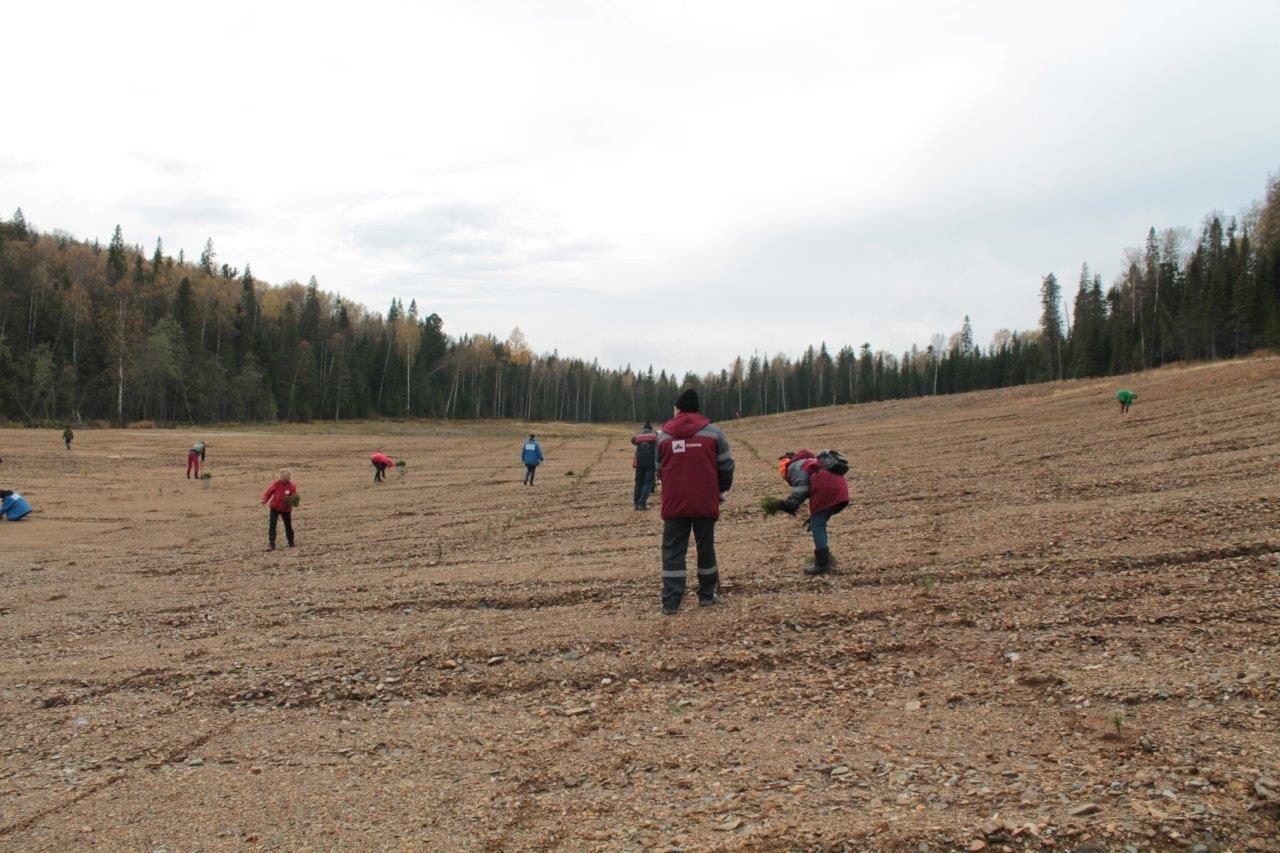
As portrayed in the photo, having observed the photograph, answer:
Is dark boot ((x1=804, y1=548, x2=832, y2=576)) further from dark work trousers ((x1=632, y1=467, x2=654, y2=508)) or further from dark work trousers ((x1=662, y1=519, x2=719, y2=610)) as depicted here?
dark work trousers ((x1=632, y1=467, x2=654, y2=508))

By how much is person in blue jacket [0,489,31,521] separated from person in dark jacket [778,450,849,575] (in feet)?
70.2

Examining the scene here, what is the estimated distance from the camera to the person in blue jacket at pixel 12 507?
20.7 meters

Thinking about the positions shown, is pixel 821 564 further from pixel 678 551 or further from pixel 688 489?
pixel 688 489

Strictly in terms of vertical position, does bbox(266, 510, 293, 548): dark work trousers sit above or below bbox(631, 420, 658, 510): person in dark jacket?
below

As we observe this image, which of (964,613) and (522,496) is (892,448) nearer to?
(522,496)

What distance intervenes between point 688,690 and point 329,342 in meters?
105

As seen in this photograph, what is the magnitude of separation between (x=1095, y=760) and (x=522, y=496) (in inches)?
763

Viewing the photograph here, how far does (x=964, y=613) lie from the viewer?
714 centimetres

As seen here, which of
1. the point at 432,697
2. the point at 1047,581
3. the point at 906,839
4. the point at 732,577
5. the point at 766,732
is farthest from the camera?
the point at 732,577

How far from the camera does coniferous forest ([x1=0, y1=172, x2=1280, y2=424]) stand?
226 feet

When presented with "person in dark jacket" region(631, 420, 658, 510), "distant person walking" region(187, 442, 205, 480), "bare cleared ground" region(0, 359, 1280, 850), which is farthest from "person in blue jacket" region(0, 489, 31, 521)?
"person in dark jacket" region(631, 420, 658, 510)

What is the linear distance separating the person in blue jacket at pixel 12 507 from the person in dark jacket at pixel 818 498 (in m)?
21.4

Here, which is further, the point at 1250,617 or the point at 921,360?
the point at 921,360

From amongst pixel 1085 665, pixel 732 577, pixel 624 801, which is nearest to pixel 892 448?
pixel 732 577
